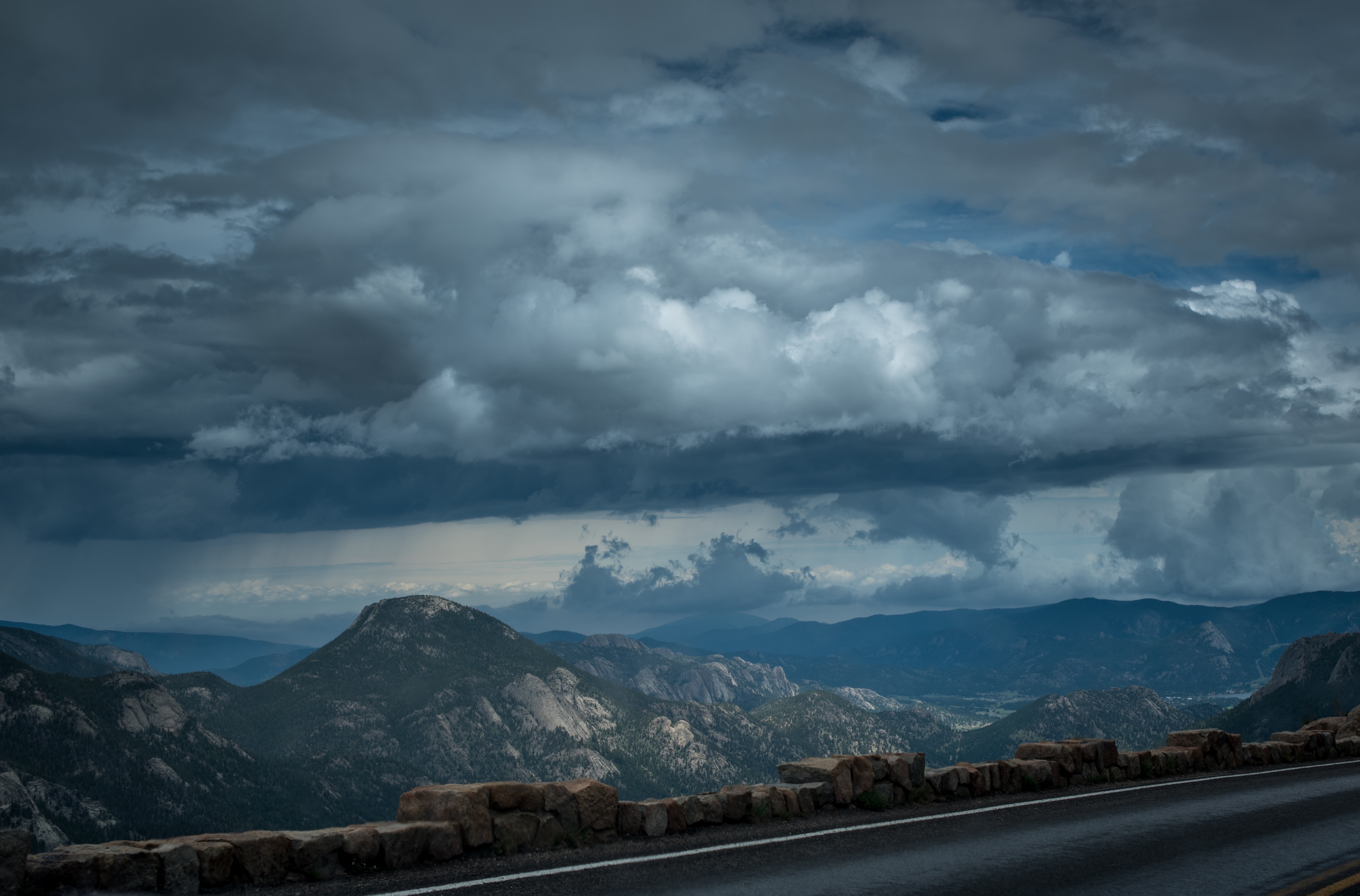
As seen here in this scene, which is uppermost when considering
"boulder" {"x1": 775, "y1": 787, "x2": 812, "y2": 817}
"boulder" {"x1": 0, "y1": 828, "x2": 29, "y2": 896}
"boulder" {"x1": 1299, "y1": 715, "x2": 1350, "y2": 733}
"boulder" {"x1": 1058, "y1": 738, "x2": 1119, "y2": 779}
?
"boulder" {"x1": 0, "y1": 828, "x2": 29, "y2": 896}

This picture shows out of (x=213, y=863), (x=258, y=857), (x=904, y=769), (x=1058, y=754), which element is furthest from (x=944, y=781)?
(x=213, y=863)

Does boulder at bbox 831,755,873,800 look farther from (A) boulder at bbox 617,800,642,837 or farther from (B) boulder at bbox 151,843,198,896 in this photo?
(B) boulder at bbox 151,843,198,896

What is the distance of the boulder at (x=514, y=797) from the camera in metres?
17.5

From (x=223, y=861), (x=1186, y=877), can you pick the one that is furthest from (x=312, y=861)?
(x=1186, y=877)

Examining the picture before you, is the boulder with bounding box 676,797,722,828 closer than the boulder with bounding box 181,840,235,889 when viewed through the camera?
No

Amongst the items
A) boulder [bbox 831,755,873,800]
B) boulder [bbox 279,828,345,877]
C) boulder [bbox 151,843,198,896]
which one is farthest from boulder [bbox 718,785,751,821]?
boulder [bbox 151,843,198,896]

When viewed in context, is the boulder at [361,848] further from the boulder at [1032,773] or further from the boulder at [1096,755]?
the boulder at [1096,755]

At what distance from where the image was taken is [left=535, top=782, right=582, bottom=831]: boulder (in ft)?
58.7

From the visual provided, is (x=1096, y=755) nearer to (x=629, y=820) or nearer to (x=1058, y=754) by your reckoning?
(x=1058, y=754)

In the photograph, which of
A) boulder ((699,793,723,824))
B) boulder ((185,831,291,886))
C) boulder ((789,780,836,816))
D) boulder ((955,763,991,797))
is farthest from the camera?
boulder ((955,763,991,797))

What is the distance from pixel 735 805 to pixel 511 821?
5.35 m

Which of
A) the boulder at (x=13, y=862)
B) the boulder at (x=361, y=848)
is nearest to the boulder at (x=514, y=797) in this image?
the boulder at (x=361, y=848)

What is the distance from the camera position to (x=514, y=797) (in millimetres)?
17578

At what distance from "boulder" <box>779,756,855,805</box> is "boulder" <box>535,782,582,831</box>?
6353 mm
